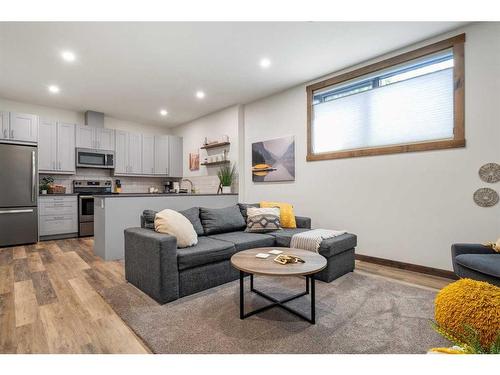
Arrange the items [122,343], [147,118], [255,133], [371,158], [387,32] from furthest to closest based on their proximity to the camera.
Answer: [147,118] → [255,133] → [371,158] → [387,32] → [122,343]

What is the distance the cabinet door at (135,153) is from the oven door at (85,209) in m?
1.19

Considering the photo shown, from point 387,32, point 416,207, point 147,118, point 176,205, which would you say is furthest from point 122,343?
point 147,118

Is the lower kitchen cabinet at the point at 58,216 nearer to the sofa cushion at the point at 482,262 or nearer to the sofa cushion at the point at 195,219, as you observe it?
the sofa cushion at the point at 195,219

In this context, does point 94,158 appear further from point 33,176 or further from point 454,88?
point 454,88

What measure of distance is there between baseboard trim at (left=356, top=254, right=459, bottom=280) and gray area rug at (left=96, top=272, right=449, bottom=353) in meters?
0.59

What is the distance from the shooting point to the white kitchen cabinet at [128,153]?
5.97m

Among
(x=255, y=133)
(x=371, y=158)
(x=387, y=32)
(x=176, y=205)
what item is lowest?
(x=176, y=205)

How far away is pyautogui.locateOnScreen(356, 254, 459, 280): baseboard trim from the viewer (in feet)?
9.33

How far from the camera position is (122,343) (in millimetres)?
1643

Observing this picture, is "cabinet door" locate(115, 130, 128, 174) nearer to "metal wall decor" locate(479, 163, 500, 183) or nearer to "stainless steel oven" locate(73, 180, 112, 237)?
"stainless steel oven" locate(73, 180, 112, 237)

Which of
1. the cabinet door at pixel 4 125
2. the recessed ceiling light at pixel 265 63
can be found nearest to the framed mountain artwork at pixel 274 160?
the recessed ceiling light at pixel 265 63

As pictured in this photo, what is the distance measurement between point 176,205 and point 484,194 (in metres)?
3.98

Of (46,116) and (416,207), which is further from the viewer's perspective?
(46,116)
